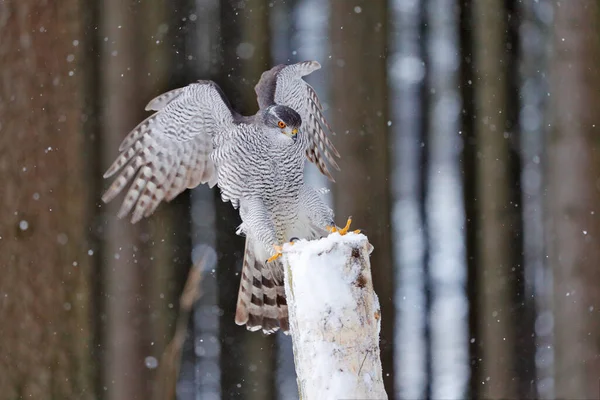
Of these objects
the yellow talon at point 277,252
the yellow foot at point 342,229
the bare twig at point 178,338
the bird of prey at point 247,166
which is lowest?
the bare twig at point 178,338

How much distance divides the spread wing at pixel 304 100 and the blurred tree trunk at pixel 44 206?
1.08 metres

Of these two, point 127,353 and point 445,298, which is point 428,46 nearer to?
point 445,298

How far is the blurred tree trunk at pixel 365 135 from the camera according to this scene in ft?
9.55

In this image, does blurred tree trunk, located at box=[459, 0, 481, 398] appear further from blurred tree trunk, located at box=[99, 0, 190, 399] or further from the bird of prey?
blurred tree trunk, located at box=[99, 0, 190, 399]

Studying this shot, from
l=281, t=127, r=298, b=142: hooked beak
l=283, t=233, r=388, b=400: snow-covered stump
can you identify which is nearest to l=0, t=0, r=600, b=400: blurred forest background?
l=281, t=127, r=298, b=142: hooked beak

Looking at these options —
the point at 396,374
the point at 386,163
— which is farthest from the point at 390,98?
the point at 396,374

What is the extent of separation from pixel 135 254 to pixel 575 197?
209cm

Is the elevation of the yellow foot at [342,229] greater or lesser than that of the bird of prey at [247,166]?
lesser

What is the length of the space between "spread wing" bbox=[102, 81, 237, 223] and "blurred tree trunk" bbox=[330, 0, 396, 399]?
2.24ft

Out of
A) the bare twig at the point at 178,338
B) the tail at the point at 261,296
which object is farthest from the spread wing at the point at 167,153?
the bare twig at the point at 178,338

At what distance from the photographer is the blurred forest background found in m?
2.95

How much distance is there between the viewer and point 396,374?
308cm

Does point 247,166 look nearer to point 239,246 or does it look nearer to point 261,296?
point 261,296

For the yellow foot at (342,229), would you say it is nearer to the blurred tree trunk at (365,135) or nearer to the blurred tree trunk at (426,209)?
the blurred tree trunk at (365,135)
